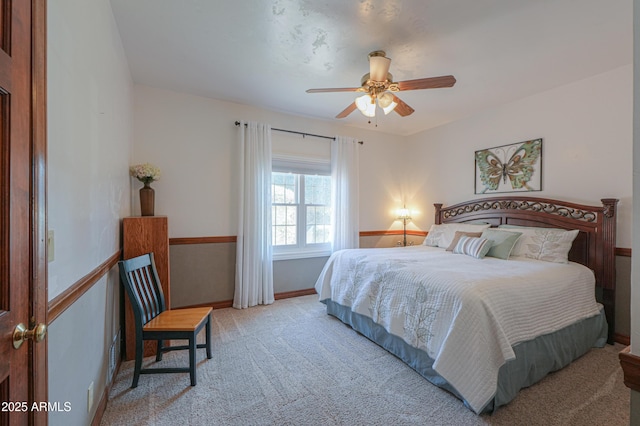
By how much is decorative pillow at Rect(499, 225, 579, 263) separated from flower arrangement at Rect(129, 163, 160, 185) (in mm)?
4021

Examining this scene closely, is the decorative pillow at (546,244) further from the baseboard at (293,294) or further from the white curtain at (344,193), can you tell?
the baseboard at (293,294)

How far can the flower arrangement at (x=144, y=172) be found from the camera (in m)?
2.83

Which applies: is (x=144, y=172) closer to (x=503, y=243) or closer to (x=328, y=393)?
(x=328, y=393)

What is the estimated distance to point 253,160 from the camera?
3.73 meters

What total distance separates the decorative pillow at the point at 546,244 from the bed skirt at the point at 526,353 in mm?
605

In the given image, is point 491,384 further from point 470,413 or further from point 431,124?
point 431,124

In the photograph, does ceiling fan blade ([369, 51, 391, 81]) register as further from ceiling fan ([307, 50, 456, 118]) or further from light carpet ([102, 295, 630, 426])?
light carpet ([102, 295, 630, 426])

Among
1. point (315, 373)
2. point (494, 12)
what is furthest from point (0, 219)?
point (494, 12)

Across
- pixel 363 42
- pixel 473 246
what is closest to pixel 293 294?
pixel 473 246

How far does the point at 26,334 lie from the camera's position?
0.80 m

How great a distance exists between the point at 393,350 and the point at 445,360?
2.29 feet

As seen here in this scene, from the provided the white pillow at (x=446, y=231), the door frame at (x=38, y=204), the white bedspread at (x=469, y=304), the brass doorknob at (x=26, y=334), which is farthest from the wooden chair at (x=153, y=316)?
the white pillow at (x=446, y=231)

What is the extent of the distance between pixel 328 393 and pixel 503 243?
96.2 inches

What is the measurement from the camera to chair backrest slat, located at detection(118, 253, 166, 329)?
2.03 metres
